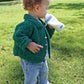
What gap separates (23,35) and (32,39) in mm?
142

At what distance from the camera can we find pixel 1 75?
2549 mm

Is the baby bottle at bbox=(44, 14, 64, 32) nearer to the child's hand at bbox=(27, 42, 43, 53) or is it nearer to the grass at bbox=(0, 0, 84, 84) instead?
the child's hand at bbox=(27, 42, 43, 53)

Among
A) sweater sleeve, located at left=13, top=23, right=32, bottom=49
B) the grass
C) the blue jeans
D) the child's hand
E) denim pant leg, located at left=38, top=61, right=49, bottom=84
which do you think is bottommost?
the grass

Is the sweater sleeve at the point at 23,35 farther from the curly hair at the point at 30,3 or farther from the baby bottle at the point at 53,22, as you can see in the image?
the baby bottle at the point at 53,22

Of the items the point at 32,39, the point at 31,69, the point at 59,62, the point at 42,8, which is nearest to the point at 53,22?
the point at 42,8

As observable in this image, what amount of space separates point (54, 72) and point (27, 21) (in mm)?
1220

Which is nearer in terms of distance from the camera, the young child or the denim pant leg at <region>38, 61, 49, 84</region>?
the young child

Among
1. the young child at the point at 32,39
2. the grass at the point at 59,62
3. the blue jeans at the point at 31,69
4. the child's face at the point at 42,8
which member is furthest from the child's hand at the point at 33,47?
the grass at the point at 59,62

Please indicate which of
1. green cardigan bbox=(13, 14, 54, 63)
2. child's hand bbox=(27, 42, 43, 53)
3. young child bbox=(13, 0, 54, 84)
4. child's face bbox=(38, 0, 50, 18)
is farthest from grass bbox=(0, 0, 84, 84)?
child's face bbox=(38, 0, 50, 18)

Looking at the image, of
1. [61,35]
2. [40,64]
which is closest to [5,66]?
[40,64]

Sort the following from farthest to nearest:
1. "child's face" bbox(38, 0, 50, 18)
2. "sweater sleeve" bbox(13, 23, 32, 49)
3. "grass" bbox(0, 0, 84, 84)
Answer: "grass" bbox(0, 0, 84, 84) < "child's face" bbox(38, 0, 50, 18) < "sweater sleeve" bbox(13, 23, 32, 49)

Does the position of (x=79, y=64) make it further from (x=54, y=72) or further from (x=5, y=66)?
(x=5, y=66)

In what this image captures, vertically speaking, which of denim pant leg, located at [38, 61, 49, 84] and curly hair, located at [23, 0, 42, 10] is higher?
curly hair, located at [23, 0, 42, 10]

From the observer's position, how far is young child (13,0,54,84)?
1628mm
